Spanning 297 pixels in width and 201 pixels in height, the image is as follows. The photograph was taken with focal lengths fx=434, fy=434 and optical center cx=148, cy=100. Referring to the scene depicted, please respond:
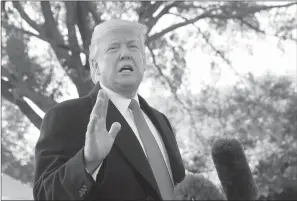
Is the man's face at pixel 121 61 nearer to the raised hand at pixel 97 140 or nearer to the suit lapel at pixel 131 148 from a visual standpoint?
the suit lapel at pixel 131 148

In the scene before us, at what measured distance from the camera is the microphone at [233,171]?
2.71 ft

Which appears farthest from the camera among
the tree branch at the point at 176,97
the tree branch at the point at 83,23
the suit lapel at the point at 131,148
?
the tree branch at the point at 176,97

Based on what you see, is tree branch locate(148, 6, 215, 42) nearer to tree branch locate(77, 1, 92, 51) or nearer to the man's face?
tree branch locate(77, 1, 92, 51)

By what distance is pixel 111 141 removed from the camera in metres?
0.91

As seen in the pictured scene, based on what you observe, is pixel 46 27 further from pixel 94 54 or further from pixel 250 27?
pixel 94 54

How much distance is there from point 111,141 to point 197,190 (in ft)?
0.73

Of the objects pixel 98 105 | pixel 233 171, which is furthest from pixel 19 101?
pixel 233 171

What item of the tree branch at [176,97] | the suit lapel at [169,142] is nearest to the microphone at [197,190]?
the suit lapel at [169,142]

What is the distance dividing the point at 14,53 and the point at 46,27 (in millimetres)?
340

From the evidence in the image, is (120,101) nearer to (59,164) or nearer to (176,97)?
(59,164)

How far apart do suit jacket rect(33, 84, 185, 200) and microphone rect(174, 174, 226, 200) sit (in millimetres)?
208

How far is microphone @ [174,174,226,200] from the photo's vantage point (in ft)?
2.52

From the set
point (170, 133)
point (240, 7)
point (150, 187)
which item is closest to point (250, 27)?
point (240, 7)

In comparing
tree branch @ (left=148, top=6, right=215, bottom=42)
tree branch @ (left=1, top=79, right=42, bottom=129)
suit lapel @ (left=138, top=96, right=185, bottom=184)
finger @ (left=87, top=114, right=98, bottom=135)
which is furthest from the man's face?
tree branch @ (left=148, top=6, right=215, bottom=42)
